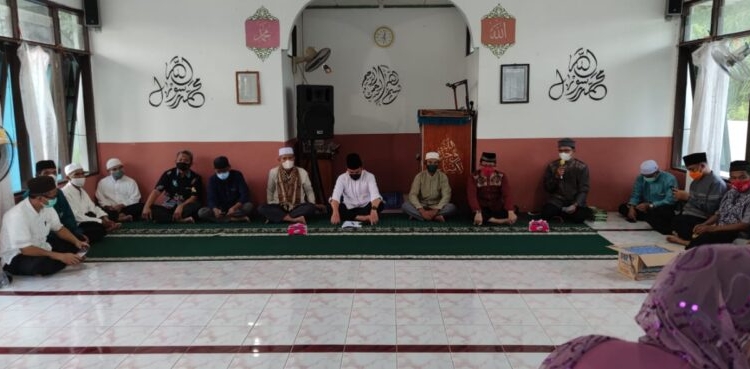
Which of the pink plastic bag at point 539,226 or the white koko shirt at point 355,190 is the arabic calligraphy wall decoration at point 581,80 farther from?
the white koko shirt at point 355,190

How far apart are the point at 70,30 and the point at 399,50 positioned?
3.93 m

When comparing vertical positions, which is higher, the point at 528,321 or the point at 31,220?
the point at 31,220

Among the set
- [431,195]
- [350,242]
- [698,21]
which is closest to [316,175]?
[431,195]

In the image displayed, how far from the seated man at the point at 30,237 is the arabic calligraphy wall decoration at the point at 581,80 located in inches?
197

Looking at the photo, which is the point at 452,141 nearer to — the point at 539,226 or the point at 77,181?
the point at 539,226

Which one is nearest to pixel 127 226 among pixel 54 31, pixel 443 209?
pixel 54 31

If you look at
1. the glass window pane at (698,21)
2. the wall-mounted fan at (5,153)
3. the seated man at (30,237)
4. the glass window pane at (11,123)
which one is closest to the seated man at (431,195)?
the glass window pane at (698,21)

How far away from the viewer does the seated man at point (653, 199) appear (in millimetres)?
5396

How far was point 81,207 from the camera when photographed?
5301mm

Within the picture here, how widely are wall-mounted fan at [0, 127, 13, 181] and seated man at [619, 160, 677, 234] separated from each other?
5526 mm

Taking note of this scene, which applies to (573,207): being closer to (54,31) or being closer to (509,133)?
(509,133)

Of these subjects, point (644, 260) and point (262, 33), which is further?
point (262, 33)

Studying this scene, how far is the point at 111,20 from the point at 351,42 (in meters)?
2.93

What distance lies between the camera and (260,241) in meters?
5.18
